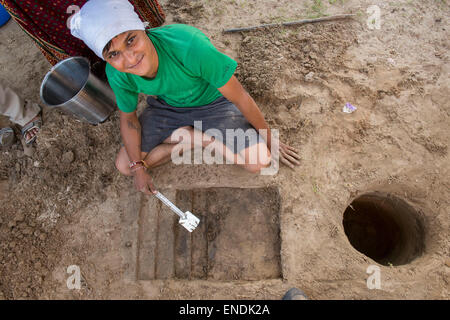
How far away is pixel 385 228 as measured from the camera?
2607 millimetres

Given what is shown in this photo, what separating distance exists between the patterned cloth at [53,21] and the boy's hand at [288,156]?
1.74 metres

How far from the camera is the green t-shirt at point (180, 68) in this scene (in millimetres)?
1518

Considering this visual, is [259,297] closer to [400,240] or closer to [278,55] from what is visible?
[400,240]

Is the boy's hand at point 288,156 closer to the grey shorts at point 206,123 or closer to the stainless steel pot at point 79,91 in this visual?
the grey shorts at point 206,123

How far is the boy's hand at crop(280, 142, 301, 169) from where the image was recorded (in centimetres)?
208

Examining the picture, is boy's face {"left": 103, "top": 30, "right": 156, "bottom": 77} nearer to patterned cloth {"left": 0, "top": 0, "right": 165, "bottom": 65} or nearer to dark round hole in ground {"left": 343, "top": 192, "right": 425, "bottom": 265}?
patterned cloth {"left": 0, "top": 0, "right": 165, "bottom": 65}

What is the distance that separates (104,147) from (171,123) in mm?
692

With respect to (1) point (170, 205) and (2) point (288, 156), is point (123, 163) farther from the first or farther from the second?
(2) point (288, 156)

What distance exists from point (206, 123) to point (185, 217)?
0.67 metres

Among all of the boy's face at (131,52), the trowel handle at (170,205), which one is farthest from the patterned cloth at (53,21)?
the trowel handle at (170,205)

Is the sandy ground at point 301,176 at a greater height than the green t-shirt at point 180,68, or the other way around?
the green t-shirt at point 180,68

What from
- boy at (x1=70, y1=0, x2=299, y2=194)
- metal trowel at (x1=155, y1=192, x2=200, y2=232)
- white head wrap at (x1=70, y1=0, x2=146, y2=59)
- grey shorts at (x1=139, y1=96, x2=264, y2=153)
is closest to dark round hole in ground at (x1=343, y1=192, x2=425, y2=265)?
boy at (x1=70, y1=0, x2=299, y2=194)

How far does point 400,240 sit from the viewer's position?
7.81 feet

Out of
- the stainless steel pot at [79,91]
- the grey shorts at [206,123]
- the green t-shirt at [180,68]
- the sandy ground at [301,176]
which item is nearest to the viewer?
the green t-shirt at [180,68]
